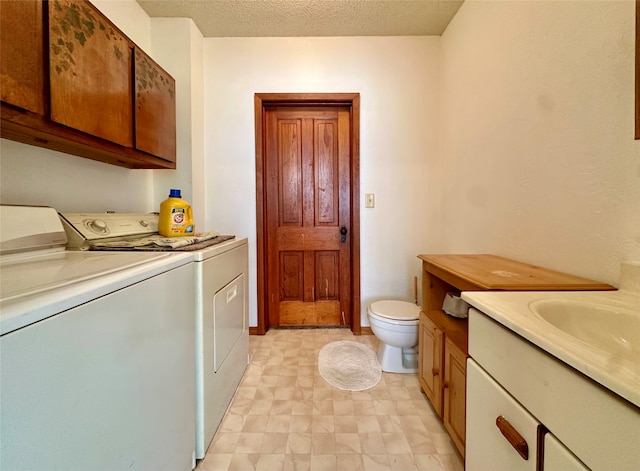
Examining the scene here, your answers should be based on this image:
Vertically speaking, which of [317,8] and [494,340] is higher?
[317,8]

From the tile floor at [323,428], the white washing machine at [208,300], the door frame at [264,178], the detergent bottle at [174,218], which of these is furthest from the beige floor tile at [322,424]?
the detergent bottle at [174,218]

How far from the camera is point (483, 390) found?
28.9 inches

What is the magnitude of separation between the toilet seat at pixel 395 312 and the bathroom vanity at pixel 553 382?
2.43ft

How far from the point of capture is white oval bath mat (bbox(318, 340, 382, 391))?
157 cm

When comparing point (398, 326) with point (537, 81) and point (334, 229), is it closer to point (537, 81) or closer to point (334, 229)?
point (334, 229)

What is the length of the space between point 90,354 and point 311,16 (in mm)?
2338

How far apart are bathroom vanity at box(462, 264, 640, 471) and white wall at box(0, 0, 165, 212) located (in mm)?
1847

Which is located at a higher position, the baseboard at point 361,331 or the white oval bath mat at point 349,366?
the baseboard at point 361,331

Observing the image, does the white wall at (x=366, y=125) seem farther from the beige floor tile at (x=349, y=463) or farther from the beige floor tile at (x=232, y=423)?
the beige floor tile at (x=349, y=463)

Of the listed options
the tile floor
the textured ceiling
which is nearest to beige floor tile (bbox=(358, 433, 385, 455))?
the tile floor

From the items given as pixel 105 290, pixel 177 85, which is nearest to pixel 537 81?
pixel 105 290

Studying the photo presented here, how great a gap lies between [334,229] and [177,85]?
5.46 ft

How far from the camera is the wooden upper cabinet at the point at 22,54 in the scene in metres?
0.77

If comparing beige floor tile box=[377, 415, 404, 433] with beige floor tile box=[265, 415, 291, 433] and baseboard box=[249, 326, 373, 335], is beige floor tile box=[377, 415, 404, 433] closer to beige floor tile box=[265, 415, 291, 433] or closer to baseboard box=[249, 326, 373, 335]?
beige floor tile box=[265, 415, 291, 433]
